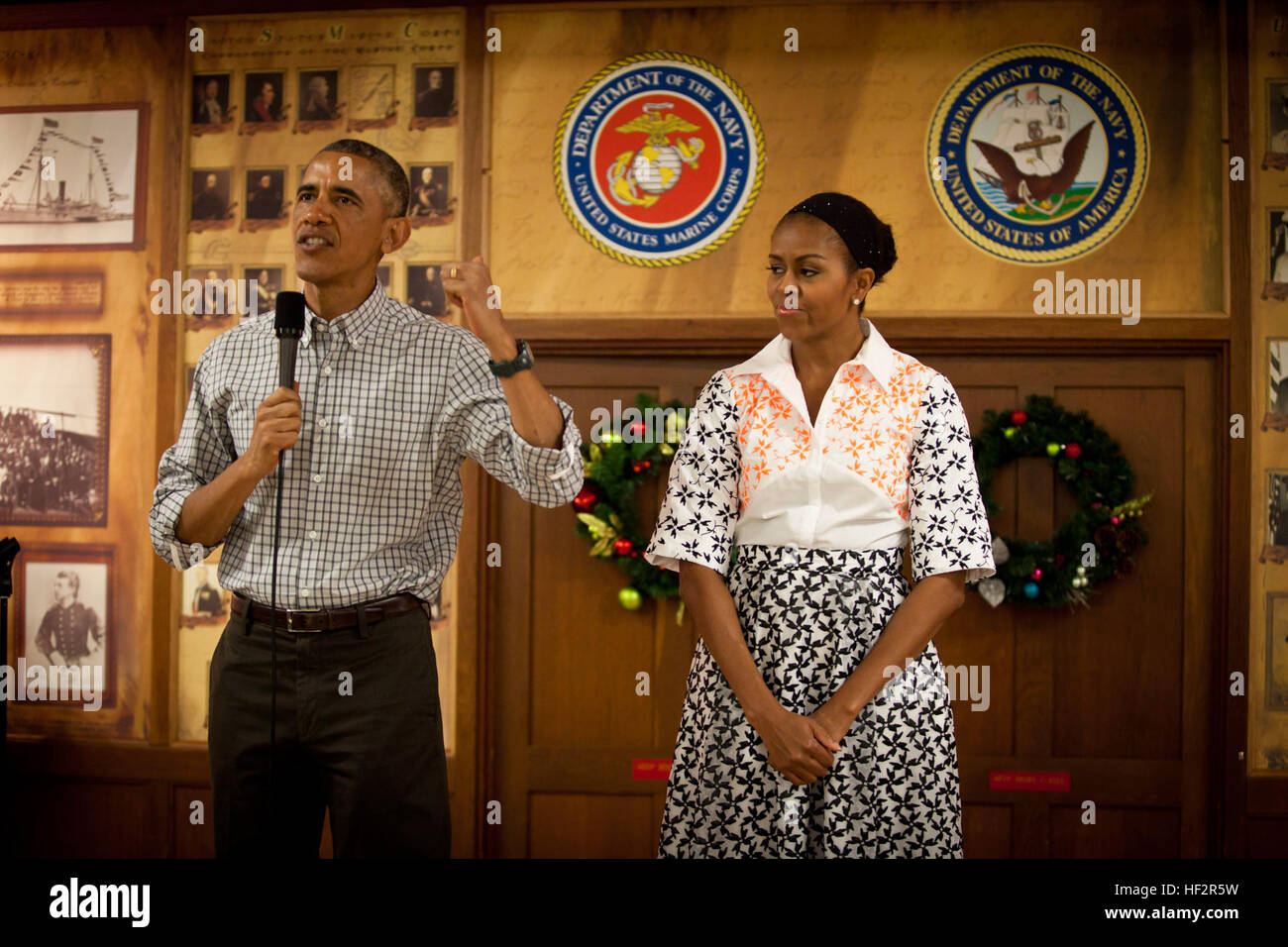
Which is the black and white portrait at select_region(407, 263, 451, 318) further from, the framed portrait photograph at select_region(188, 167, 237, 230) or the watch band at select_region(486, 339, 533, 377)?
the watch band at select_region(486, 339, 533, 377)

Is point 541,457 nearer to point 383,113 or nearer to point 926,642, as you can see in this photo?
point 926,642

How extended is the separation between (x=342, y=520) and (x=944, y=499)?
1.06 meters

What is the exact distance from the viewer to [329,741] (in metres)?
1.67

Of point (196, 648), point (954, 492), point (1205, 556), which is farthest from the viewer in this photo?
point (196, 648)

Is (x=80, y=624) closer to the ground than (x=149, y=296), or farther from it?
closer to the ground

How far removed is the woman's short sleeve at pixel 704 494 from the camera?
162 centimetres

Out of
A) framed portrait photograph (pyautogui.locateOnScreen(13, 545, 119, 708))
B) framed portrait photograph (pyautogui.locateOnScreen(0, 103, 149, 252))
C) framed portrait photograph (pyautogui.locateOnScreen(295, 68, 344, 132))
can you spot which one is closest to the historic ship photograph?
framed portrait photograph (pyautogui.locateOnScreen(0, 103, 149, 252))

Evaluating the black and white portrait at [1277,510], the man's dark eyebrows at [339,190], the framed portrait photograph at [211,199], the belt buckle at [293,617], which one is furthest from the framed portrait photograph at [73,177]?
the black and white portrait at [1277,510]

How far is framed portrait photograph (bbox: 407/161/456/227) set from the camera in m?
3.14

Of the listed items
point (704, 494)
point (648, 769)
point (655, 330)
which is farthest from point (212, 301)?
point (704, 494)

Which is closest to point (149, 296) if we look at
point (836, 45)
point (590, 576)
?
point (590, 576)

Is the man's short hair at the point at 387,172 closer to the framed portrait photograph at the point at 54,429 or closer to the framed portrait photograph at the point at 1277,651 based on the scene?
the framed portrait photograph at the point at 54,429

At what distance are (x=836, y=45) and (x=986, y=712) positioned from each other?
88.1 inches

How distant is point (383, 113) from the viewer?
3188 mm
